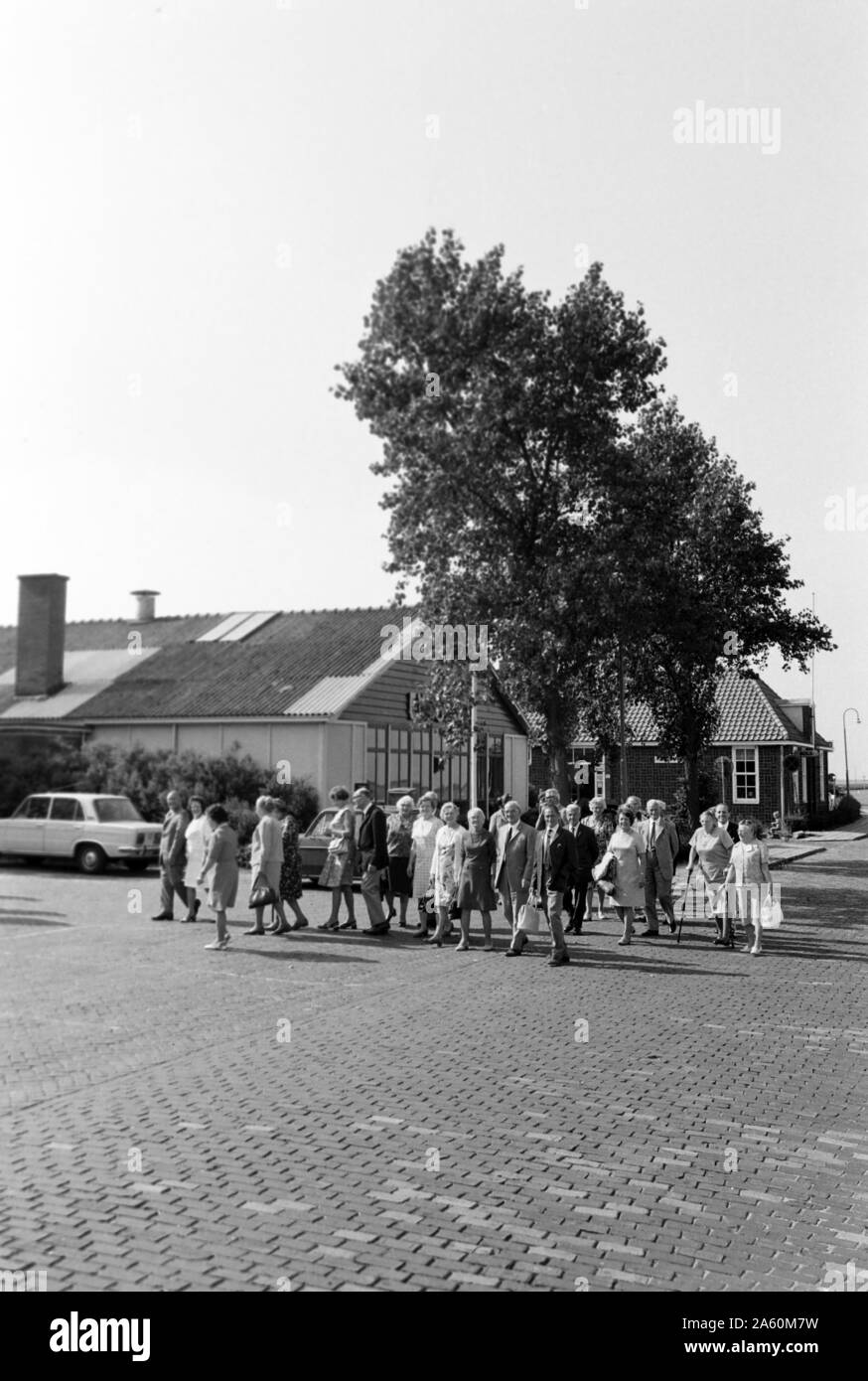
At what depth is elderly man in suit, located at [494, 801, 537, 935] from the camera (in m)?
13.8

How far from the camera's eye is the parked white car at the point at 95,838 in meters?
23.0

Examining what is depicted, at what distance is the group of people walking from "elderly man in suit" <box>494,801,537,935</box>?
0.01 meters

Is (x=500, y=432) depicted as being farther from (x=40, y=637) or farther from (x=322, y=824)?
(x=40, y=637)

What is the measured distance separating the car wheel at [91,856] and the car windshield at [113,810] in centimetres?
53

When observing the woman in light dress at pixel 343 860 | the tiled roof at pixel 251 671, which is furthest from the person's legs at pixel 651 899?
the tiled roof at pixel 251 671

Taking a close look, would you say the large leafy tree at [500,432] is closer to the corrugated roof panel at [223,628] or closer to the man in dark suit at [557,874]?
the man in dark suit at [557,874]

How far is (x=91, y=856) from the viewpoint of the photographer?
23.3 m

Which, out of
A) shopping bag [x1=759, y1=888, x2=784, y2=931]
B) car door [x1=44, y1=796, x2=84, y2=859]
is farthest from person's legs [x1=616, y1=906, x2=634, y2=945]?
car door [x1=44, y1=796, x2=84, y2=859]

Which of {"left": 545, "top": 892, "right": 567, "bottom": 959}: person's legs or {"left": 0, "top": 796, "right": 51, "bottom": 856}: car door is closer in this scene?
{"left": 545, "top": 892, "right": 567, "bottom": 959}: person's legs

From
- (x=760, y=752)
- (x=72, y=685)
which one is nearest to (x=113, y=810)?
(x=72, y=685)

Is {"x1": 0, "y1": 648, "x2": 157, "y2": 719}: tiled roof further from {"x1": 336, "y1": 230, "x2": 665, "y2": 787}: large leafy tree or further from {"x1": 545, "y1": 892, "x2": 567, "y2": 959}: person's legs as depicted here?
{"x1": 545, "y1": 892, "x2": 567, "y2": 959}: person's legs

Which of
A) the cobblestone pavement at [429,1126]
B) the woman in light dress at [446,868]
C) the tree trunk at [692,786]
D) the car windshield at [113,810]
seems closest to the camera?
the cobblestone pavement at [429,1126]
